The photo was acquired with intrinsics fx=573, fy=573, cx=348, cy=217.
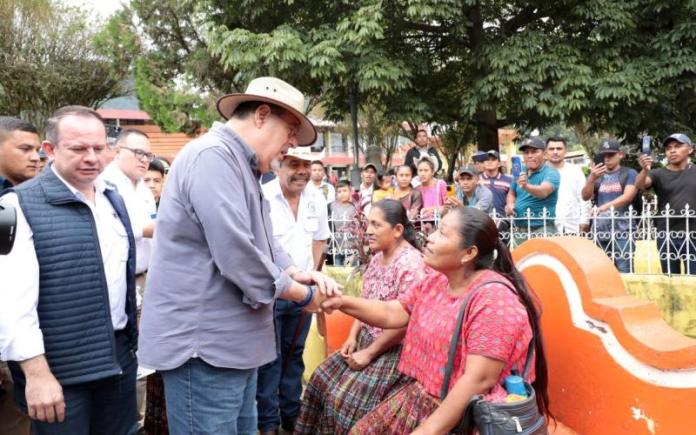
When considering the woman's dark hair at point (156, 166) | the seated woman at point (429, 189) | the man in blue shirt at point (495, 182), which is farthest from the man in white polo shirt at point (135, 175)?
the man in blue shirt at point (495, 182)

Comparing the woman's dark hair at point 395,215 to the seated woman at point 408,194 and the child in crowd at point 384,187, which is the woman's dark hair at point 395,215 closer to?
A: the seated woman at point 408,194

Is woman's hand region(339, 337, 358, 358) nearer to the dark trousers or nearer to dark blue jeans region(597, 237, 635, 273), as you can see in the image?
the dark trousers

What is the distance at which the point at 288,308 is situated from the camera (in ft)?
12.4

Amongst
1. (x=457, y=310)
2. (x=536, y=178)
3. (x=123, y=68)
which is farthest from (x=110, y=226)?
(x=123, y=68)

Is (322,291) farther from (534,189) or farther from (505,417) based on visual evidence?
(534,189)

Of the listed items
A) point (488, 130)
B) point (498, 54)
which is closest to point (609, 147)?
point (498, 54)

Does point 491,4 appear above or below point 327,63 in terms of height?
above

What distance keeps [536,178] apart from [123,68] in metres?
18.3

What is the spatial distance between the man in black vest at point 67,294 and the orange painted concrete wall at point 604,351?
204 centimetres

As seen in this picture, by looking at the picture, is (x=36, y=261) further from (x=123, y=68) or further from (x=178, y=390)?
(x=123, y=68)

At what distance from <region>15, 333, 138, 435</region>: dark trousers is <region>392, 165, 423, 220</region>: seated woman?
361 centimetres

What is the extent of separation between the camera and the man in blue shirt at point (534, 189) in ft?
18.4

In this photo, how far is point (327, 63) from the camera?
36.2 ft

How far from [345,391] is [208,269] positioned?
1435 millimetres
